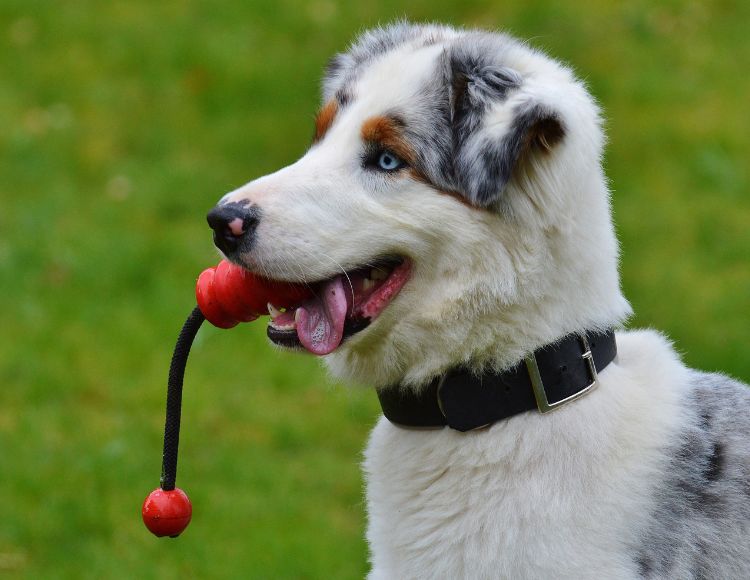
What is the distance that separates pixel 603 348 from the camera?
3426 mm

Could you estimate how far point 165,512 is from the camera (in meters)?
3.67

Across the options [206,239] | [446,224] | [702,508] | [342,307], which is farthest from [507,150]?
[206,239]

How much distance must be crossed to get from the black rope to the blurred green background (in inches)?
73.2

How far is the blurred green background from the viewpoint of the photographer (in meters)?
5.95

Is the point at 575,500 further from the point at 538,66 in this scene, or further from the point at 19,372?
the point at 19,372

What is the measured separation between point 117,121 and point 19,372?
3453 mm

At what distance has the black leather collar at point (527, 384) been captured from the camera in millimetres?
3326

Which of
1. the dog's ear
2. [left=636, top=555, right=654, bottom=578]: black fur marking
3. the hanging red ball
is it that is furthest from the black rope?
[left=636, top=555, right=654, bottom=578]: black fur marking

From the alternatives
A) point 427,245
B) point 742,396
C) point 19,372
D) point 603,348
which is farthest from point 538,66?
point 19,372

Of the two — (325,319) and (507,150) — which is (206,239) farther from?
(507,150)

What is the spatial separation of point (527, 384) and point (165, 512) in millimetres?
1243

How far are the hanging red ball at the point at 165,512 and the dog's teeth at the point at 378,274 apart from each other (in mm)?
973

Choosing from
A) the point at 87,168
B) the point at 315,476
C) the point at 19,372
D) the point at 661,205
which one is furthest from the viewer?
the point at 87,168

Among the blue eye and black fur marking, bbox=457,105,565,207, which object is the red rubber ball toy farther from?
black fur marking, bbox=457,105,565,207
